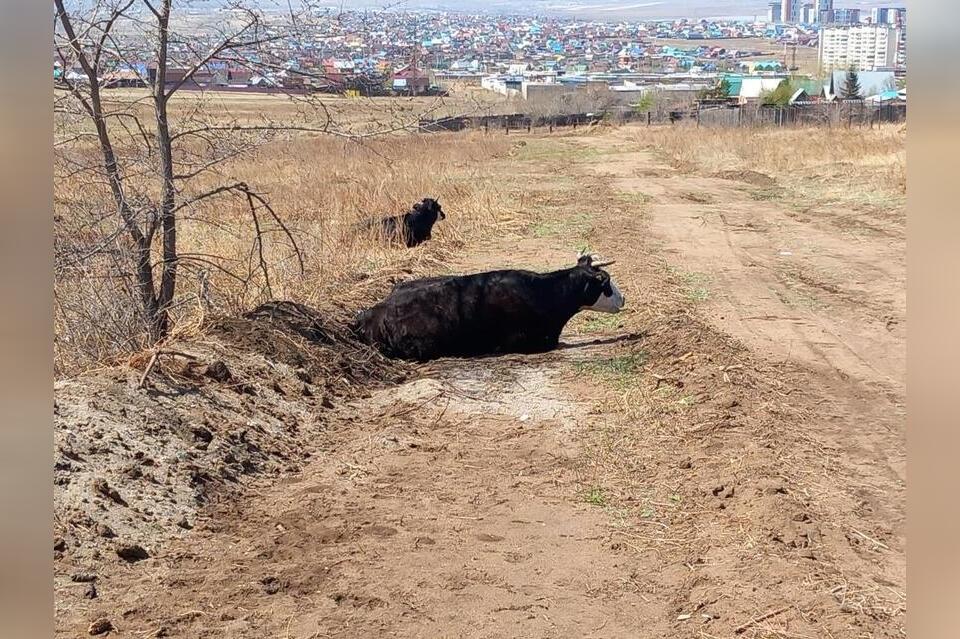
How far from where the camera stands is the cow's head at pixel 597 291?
9844 millimetres

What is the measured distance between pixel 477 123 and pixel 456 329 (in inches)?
1148

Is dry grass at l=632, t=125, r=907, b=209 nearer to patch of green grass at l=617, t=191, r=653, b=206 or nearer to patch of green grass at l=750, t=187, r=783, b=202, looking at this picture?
patch of green grass at l=750, t=187, r=783, b=202

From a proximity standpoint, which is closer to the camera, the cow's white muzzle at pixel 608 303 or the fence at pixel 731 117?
the cow's white muzzle at pixel 608 303

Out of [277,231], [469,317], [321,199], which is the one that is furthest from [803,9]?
[321,199]

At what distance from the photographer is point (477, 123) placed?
3734cm

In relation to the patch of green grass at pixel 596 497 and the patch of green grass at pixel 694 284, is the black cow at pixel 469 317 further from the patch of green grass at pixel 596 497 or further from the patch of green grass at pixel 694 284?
the patch of green grass at pixel 596 497

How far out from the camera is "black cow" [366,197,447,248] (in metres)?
14.7

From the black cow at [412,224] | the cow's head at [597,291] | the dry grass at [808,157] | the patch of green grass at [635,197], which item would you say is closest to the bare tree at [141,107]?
the cow's head at [597,291]

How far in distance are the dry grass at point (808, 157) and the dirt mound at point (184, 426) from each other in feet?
48.9

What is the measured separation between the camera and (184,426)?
6230 mm

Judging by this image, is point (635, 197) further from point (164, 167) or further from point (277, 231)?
point (164, 167)

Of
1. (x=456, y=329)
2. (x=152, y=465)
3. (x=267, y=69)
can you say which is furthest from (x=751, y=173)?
(x=152, y=465)

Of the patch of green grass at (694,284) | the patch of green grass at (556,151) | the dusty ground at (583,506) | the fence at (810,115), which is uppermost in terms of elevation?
the fence at (810,115)

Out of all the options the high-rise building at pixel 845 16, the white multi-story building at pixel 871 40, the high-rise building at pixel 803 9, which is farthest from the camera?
the white multi-story building at pixel 871 40
